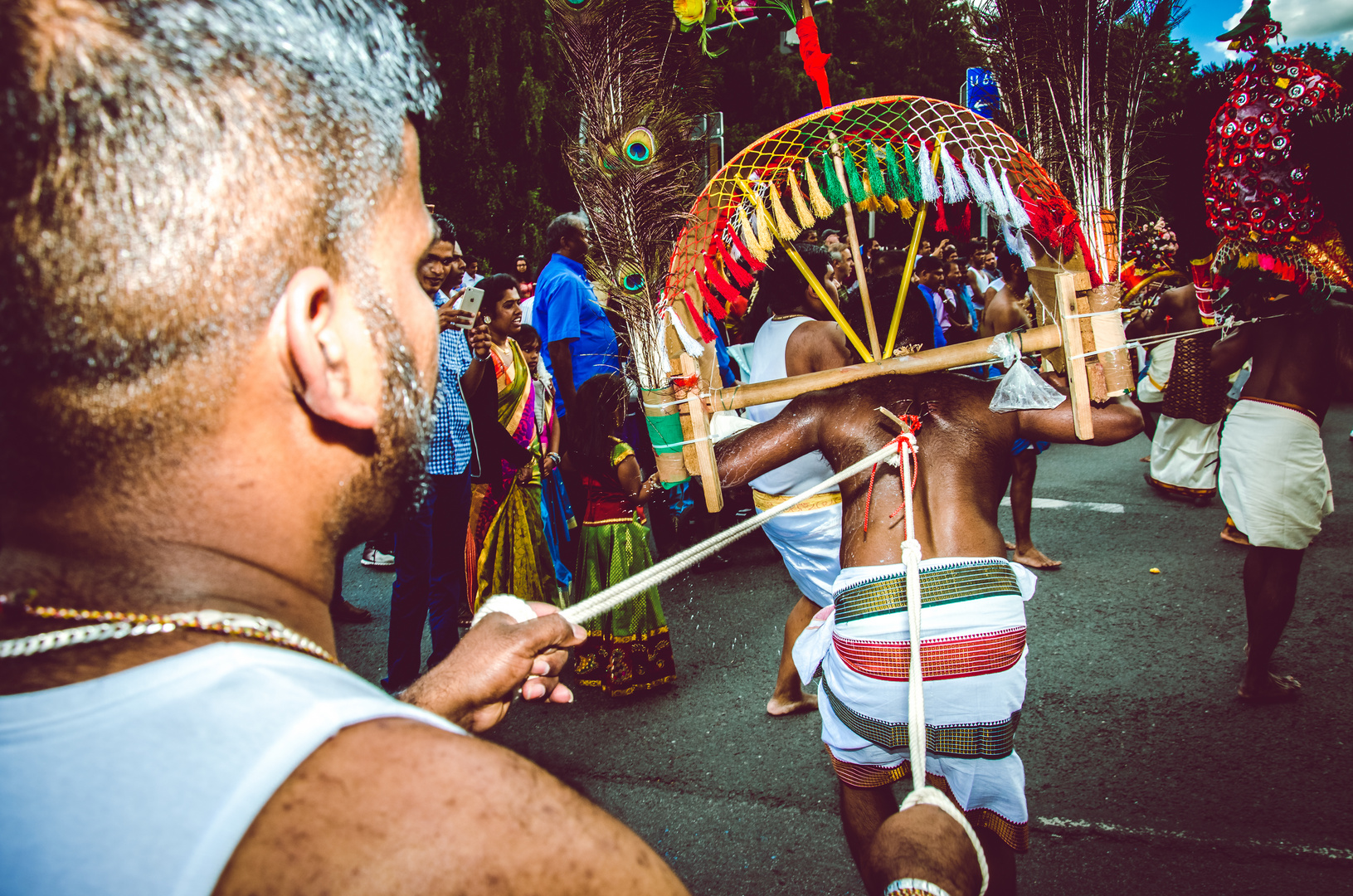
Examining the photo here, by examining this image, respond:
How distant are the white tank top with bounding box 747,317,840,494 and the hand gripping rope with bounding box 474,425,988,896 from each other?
129cm

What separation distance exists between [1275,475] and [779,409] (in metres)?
2.32

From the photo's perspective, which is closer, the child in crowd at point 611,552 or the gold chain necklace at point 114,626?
the gold chain necklace at point 114,626

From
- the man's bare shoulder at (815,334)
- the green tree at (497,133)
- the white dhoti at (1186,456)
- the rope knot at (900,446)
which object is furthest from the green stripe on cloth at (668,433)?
the green tree at (497,133)

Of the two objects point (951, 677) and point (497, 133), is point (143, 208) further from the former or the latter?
point (497, 133)

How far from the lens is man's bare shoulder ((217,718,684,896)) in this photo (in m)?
0.49

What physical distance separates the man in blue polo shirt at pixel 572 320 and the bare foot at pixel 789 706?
207 cm

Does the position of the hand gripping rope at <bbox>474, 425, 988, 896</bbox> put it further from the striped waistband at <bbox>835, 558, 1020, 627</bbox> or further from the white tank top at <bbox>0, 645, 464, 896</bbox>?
the white tank top at <bbox>0, 645, 464, 896</bbox>

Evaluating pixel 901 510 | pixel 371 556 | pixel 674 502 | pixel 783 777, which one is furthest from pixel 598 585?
pixel 371 556

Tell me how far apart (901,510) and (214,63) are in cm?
183

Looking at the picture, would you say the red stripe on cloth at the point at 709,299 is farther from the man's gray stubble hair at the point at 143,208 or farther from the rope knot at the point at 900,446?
the man's gray stubble hair at the point at 143,208

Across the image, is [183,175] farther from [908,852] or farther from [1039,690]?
[1039,690]

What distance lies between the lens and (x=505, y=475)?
4.21 m

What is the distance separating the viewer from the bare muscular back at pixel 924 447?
80.6 inches

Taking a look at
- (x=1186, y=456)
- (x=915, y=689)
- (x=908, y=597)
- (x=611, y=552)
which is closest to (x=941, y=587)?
(x=908, y=597)
